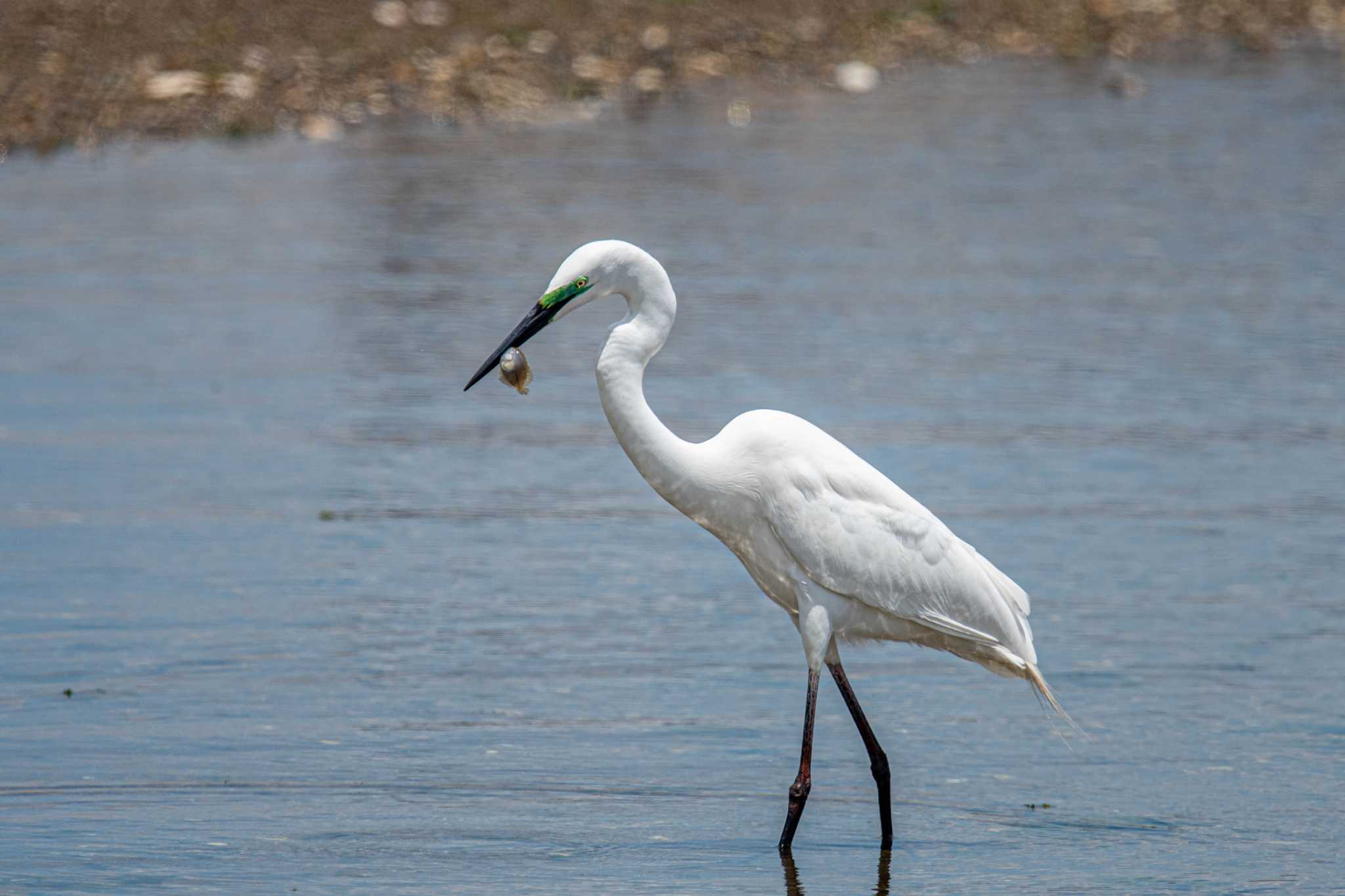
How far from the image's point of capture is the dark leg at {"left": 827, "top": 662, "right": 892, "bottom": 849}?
5645mm

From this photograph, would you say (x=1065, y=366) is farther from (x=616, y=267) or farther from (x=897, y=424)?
(x=616, y=267)

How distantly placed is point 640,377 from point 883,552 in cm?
Answer: 86

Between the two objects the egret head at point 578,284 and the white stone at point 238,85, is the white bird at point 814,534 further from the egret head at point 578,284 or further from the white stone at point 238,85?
the white stone at point 238,85

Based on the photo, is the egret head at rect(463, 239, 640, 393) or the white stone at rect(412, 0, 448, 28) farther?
the white stone at rect(412, 0, 448, 28)

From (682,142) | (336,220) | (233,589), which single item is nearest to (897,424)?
(233,589)

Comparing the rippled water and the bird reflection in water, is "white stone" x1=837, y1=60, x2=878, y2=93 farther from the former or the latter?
the bird reflection in water

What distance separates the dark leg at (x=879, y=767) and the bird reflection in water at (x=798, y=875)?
7cm

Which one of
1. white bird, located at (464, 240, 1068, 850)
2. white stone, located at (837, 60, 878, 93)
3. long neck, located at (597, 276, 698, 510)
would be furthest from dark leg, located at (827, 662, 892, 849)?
white stone, located at (837, 60, 878, 93)

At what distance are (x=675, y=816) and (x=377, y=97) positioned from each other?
15.7m

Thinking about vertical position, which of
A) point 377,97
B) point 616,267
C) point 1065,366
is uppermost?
point 616,267

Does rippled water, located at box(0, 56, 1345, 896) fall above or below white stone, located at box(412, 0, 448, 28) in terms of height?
above

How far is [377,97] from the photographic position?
20.5 metres

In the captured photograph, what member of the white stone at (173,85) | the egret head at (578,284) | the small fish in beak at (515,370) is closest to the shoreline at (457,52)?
the white stone at (173,85)

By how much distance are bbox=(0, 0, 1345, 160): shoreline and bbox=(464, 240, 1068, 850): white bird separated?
1386 cm
